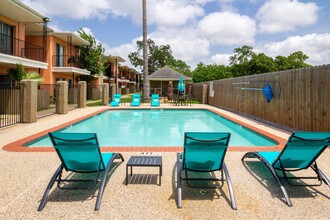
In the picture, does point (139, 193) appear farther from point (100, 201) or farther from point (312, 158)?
point (312, 158)

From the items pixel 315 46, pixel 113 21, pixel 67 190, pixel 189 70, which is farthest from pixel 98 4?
pixel 189 70

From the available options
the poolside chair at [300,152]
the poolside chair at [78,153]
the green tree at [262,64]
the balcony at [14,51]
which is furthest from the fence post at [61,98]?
the green tree at [262,64]

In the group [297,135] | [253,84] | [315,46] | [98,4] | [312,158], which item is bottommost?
[312,158]

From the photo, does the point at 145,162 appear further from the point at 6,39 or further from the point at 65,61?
the point at 65,61

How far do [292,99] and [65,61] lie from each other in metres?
22.4

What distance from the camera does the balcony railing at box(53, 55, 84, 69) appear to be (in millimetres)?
25003

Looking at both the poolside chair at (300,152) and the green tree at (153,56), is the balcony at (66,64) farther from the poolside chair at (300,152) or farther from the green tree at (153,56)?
the green tree at (153,56)

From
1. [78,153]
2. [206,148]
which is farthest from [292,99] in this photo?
[78,153]

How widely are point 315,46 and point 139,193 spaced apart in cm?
7072

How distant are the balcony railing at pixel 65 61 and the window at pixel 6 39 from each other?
266 inches

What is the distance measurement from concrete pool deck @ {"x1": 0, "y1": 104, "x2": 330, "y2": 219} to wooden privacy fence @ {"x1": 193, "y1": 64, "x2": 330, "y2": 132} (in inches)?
141

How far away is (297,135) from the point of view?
4141mm

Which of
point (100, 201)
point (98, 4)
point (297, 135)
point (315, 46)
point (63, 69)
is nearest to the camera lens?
point (100, 201)

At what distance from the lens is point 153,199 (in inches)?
159
